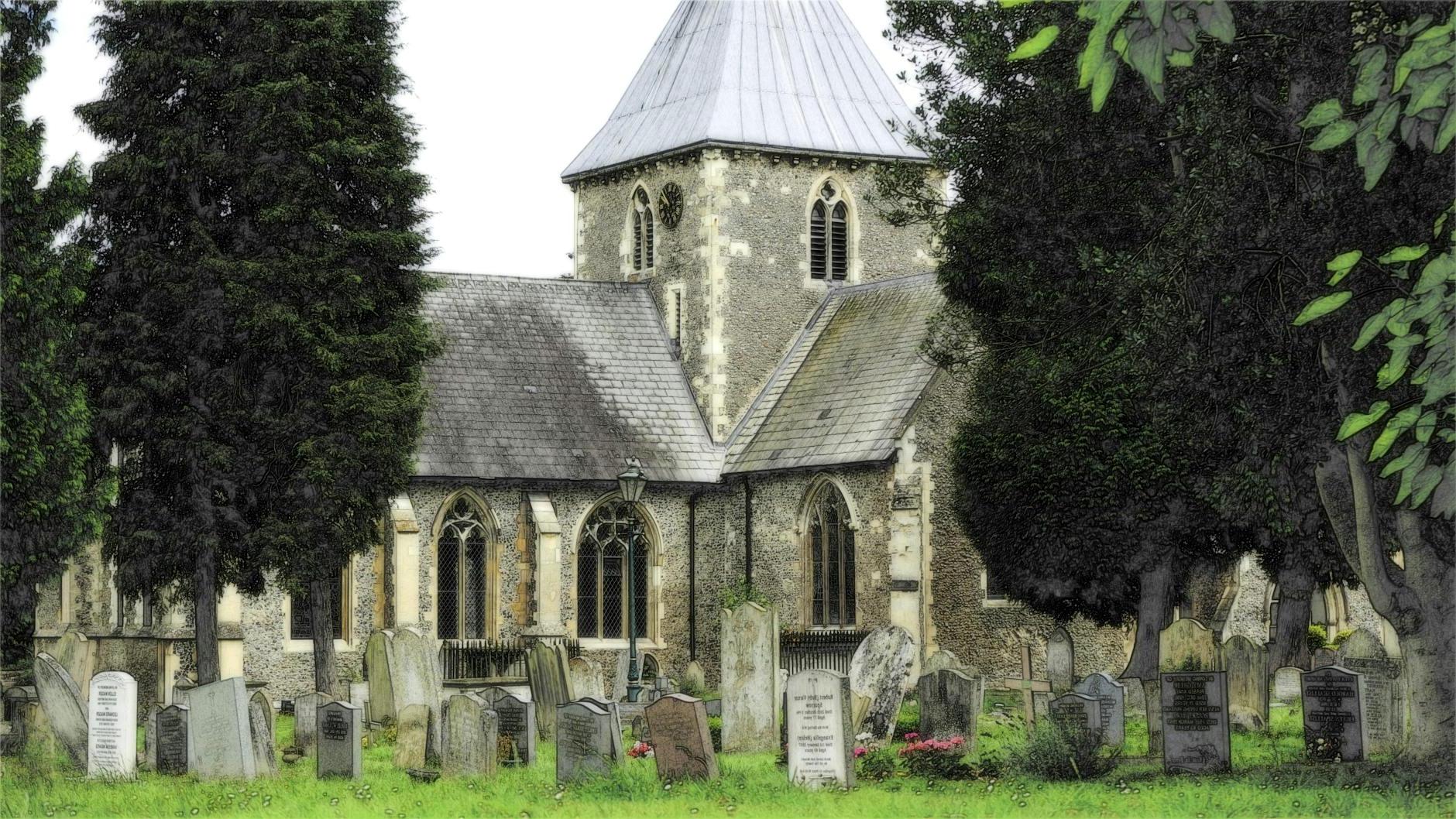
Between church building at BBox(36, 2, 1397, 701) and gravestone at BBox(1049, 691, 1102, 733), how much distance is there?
11756 mm

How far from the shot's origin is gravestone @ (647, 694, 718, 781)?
54.2 ft

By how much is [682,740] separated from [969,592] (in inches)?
611

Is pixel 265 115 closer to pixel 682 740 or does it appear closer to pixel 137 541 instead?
pixel 137 541

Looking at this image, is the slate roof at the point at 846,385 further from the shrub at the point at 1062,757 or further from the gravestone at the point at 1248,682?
the shrub at the point at 1062,757

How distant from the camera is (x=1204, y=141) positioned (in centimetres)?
1647

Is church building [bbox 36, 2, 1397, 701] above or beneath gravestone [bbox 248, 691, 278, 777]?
above

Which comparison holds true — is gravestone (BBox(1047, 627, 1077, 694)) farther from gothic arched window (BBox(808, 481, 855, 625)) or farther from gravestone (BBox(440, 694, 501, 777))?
gravestone (BBox(440, 694, 501, 777))

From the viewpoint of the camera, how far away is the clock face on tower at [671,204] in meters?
37.9

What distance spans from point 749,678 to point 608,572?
13.9 meters

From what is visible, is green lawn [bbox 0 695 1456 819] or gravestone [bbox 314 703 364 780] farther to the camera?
gravestone [bbox 314 703 364 780]

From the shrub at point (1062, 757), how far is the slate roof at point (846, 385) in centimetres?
1488

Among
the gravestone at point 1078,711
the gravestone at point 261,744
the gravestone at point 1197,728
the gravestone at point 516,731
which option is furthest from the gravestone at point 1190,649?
the gravestone at point 261,744

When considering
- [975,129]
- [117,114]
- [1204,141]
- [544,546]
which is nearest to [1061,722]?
[1204,141]

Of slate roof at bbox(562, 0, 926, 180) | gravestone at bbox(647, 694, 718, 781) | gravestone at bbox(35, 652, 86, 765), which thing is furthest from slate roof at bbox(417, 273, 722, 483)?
gravestone at bbox(647, 694, 718, 781)
